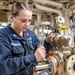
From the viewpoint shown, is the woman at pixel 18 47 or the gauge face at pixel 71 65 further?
the gauge face at pixel 71 65

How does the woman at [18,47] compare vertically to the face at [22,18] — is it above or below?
below

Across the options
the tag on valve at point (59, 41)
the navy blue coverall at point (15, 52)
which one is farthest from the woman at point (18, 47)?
the tag on valve at point (59, 41)

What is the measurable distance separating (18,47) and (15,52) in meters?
0.04

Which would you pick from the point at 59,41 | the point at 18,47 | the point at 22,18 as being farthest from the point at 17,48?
the point at 59,41

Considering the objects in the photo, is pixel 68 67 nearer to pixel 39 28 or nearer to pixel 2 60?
pixel 2 60

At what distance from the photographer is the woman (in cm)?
91

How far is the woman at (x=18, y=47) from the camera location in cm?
91

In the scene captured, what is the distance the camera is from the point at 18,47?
1.04 m

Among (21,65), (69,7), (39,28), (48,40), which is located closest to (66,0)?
(69,7)

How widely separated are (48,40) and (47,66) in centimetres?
30

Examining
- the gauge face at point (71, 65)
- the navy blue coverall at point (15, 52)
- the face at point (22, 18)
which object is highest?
the face at point (22, 18)

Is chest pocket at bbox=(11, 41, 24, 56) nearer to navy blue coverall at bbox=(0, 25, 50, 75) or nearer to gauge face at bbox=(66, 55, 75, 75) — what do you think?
navy blue coverall at bbox=(0, 25, 50, 75)

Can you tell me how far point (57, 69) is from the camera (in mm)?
1017

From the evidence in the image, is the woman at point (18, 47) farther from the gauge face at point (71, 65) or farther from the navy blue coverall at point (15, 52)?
the gauge face at point (71, 65)
